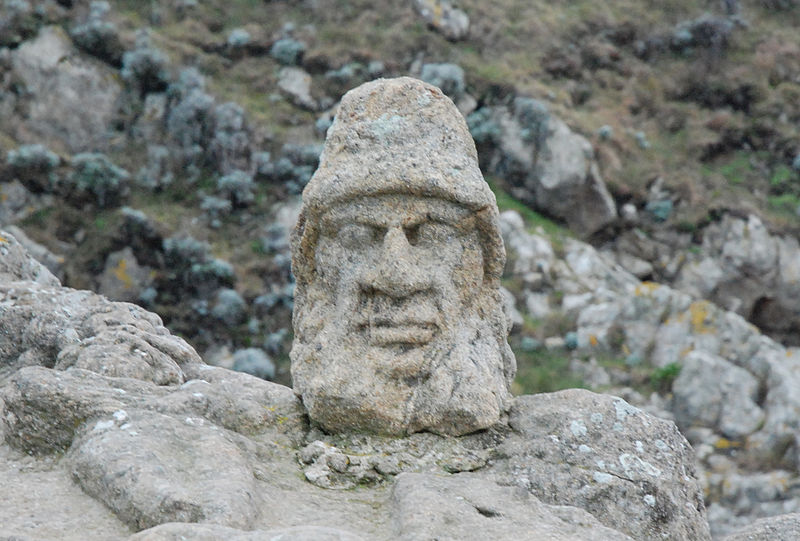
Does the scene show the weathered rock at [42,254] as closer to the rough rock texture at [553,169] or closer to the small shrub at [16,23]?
the small shrub at [16,23]

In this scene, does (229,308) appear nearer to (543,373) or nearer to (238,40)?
(543,373)

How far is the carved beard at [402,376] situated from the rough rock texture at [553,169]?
1514 centimetres

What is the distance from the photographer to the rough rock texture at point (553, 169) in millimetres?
20781

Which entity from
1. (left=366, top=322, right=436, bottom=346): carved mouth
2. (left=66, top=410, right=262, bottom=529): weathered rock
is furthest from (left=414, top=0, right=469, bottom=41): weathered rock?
(left=66, top=410, right=262, bottom=529): weathered rock

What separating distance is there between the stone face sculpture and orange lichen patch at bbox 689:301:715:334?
11.1m

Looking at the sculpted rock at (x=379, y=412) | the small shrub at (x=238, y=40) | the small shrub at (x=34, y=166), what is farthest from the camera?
the small shrub at (x=238, y=40)

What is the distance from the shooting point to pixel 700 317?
16516mm

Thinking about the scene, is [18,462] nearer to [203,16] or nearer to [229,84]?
[229,84]

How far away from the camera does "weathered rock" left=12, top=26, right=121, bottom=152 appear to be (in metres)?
20.2

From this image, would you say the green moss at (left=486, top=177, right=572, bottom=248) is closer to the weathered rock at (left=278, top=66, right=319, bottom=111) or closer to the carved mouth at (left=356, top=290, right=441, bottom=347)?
the weathered rock at (left=278, top=66, right=319, bottom=111)

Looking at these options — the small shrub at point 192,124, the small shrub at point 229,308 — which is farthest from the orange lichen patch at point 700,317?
the small shrub at point 192,124

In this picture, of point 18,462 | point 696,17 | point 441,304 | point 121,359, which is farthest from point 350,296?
point 696,17

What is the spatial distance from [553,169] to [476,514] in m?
16.6

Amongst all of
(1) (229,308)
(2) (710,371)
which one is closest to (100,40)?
(1) (229,308)
